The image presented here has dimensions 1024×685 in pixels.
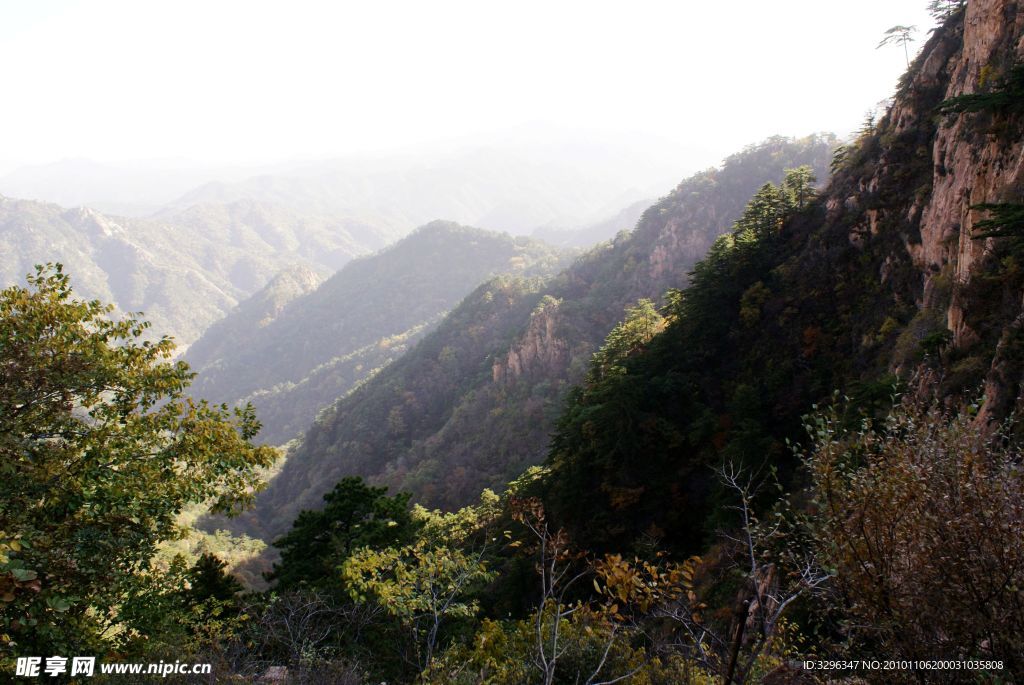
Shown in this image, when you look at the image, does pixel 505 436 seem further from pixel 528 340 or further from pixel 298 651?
pixel 298 651

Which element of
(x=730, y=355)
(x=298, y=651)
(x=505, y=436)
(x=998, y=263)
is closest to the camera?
(x=298, y=651)

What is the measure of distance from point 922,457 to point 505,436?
2963 inches

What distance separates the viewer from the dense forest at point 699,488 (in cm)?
600

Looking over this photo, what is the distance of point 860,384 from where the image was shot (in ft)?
68.1

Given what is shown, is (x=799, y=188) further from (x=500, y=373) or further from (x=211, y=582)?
(x=500, y=373)

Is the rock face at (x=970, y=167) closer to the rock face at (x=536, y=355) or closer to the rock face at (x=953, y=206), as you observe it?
the rock face at (x=953, y=206)

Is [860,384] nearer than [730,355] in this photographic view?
Yes

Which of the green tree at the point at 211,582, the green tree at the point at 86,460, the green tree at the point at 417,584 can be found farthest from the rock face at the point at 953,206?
the green tree at the point at 211,582

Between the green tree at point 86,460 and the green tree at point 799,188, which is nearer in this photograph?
the green tree at point 86,460

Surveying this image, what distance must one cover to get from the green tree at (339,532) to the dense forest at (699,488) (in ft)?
0.46

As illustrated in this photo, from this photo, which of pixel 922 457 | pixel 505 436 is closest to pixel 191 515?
pixel 505 436

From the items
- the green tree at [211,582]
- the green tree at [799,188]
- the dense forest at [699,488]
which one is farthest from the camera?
the green tree at [799,188]

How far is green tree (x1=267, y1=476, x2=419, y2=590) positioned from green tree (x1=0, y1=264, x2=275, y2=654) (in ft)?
27.3

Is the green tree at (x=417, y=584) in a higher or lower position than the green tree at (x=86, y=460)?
lower
